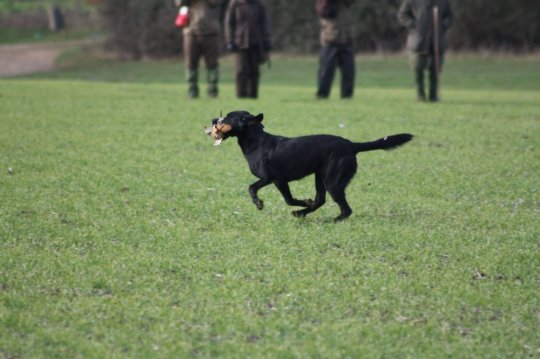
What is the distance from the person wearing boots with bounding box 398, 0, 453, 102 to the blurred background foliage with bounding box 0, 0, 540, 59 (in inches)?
690

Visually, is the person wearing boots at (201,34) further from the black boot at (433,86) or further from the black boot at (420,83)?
the black boot at (433,86)

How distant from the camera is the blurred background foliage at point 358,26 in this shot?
116ft

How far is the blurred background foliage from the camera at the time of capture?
116 ft

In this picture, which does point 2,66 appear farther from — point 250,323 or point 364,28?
point 250,323

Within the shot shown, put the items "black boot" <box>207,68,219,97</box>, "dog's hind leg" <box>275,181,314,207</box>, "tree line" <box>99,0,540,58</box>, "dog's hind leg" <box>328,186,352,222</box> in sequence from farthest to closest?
"tree line" <box>99,0,540,58</box>, "black boot" <box>207,68,219,97</box>, "dog's hind leg" <box>275,181,314,207</box>, "dog's hind leg" <box>328,186,352,222</box>

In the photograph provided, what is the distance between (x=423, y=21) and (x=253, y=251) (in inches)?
478

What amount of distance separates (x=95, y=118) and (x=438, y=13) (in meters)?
6.87

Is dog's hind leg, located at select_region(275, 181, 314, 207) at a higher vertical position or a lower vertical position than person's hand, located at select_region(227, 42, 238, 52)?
lower

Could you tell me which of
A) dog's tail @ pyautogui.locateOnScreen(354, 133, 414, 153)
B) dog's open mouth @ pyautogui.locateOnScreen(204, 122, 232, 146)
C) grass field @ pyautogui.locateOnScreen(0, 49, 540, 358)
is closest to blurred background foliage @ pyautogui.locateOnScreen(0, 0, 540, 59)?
grass field @ pyautogui.locateOnScreen(0, 49, 540, 358)

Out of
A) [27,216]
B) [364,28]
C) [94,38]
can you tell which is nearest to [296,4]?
[364,28]

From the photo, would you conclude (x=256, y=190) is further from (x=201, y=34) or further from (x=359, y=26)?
(x=359, y=26)

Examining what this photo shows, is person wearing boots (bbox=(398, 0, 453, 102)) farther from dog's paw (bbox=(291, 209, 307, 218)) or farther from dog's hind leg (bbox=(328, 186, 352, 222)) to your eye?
dog's hind leg (bbox=(328, 186, 352, 222))

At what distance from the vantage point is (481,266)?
6.39m

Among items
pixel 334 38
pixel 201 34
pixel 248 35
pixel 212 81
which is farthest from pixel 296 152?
pixel 212 81
